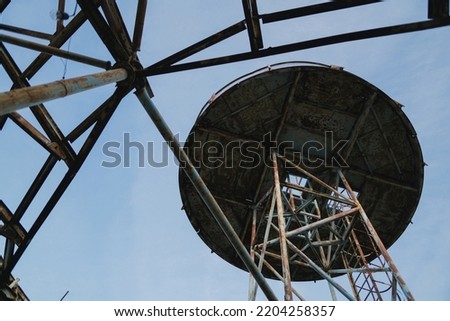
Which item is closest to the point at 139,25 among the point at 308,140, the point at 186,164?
the point at 186,164

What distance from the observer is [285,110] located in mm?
13336

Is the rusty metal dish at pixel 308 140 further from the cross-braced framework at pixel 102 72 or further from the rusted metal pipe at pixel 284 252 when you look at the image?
the cross-braced framework at pixel 102 72

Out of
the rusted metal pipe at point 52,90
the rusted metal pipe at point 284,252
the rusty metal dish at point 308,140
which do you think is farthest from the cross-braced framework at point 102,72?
the rusty metal dish at point 308,140

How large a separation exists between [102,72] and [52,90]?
1172mm

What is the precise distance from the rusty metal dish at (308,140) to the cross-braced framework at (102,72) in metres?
5.73

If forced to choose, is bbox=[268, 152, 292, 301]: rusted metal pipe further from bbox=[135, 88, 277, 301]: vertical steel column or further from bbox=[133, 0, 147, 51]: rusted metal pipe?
bbox=[133, 0, 147, 51]: rusted metal pipe

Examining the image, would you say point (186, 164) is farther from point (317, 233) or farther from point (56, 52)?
point (317, 233)

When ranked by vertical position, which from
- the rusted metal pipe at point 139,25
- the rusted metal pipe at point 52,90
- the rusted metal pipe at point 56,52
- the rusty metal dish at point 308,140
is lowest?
the rusted metal pipe at point 52,90

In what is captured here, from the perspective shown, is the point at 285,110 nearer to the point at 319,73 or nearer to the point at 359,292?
the point at 319,73

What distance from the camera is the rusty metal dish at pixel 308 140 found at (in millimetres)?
12984

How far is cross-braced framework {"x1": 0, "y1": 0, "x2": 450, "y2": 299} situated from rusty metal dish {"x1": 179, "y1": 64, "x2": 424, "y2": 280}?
5.73 m

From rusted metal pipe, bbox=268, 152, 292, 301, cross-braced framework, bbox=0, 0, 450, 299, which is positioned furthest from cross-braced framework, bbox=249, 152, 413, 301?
cross-braced framework, bbox=0, 0, 450, 299

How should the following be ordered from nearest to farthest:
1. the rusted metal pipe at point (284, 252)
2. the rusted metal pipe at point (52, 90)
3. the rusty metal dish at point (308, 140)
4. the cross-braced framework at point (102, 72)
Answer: the rusted metal pipe at point (52, 90) < the cross-braced framework at point (102, 72) < the rusted metal pipe at point (284, 252) < the rusty metal dish at point (308, 140)

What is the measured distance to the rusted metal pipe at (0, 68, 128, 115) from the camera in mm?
3936
